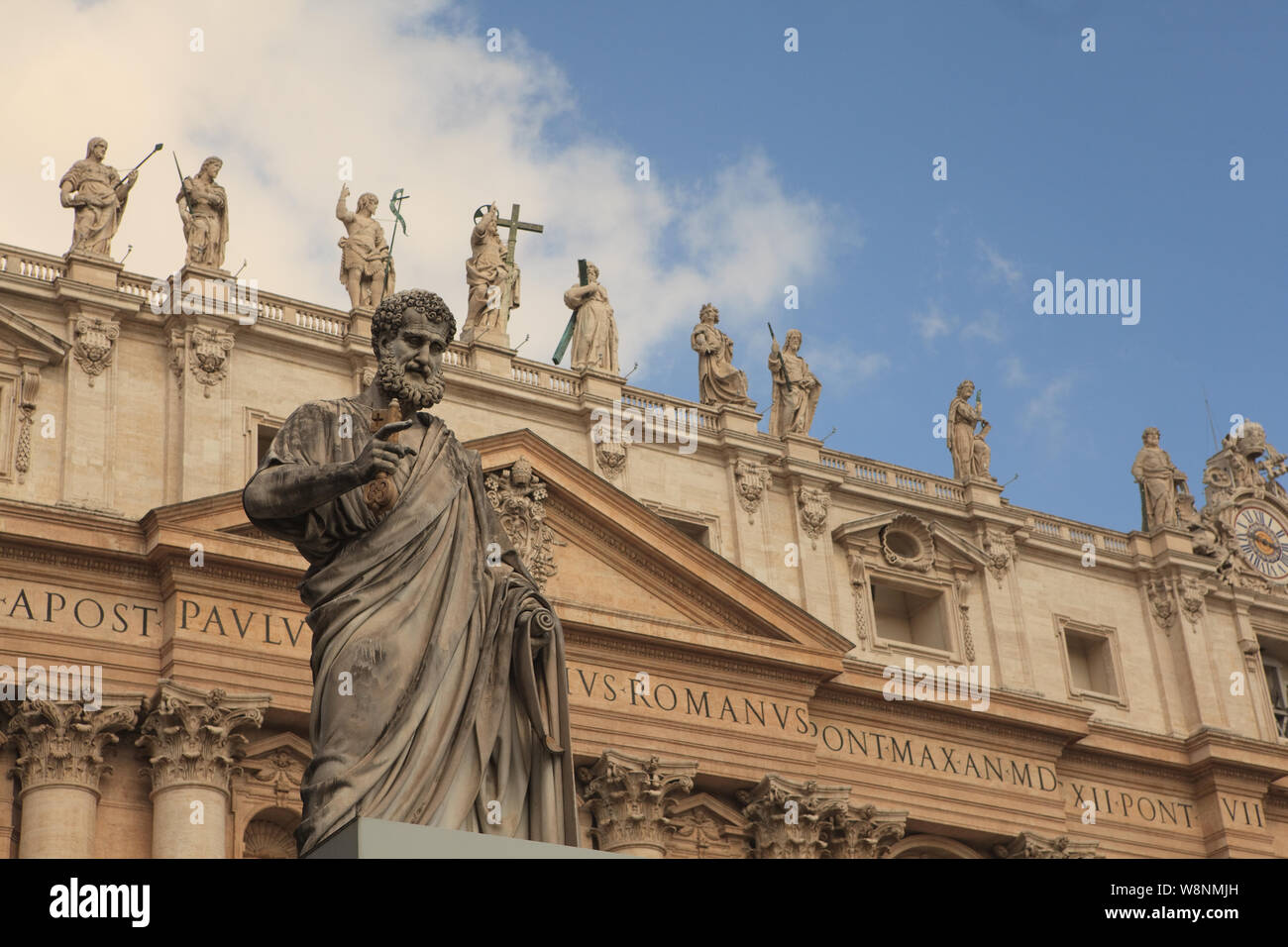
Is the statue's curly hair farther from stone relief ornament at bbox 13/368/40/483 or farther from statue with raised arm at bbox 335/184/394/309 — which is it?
statue with raised arm at bbox 335/184/394/309

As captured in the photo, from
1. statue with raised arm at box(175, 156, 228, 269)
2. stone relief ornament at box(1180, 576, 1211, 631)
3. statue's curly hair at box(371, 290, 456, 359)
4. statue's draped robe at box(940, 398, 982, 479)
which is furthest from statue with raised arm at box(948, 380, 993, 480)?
statue's curly hair at box(371, 290, 456, 359)

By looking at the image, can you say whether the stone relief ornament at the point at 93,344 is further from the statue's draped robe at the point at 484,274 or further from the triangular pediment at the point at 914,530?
the triangular pediment at the point at 914,530

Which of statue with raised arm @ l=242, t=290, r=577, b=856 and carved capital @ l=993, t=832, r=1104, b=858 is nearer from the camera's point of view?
statue with raised arm @ l=242, t=290, r=577, b=856

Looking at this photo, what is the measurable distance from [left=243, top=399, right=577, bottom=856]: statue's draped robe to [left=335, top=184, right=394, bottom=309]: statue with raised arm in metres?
22.4

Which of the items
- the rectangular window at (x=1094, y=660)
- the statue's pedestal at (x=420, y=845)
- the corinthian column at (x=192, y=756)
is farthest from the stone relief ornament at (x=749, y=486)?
the statue's pedestal at (x=420, y=845)

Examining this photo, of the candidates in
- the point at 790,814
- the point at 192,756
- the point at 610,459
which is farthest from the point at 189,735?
the point at 790,814

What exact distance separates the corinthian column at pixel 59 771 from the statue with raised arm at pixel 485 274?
8.60 m

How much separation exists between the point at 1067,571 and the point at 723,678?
26.4 ft

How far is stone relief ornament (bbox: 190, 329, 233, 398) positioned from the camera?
26.7 m

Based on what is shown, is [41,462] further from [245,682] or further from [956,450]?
[956,450]

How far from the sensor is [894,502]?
3256 centimetres

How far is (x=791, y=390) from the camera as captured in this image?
32.1m
